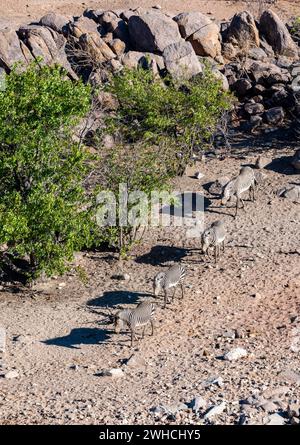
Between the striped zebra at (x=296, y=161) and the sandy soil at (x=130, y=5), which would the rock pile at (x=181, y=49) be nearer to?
the sandy soil at (x=130, y=5)

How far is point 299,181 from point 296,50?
399 inches

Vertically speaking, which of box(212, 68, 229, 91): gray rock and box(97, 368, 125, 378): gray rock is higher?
box(212, 68, 229, 91): gray rock

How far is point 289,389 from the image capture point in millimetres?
16469

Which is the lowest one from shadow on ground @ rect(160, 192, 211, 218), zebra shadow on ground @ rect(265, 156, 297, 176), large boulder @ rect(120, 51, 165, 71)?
shadow on ground @ rect(160, 192, 211, 218)

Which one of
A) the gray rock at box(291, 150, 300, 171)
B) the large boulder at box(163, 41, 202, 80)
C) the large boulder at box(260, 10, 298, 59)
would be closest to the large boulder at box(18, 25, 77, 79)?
the large boulder at box(163, 41, 202, 80)

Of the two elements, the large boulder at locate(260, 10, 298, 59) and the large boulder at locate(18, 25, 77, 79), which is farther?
the large boulder at locate(260, 10, 298, 59)

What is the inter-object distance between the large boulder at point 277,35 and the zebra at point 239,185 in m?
10.9

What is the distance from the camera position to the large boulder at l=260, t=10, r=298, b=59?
34.3 m

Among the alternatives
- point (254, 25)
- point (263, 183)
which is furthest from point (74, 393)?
point (254, 25)

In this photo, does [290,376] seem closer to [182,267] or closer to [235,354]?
[235,354]

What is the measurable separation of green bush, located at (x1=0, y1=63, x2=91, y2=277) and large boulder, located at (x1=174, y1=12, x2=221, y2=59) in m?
12.8

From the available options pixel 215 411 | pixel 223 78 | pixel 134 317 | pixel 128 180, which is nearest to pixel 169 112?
pixel 128 180

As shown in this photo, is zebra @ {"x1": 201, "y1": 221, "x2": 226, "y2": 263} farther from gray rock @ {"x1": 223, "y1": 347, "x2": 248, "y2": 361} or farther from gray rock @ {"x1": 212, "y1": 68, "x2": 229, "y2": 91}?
gray rock @ {"x1": 212, "y1": 68, "x2": 229, "y2": 91}
